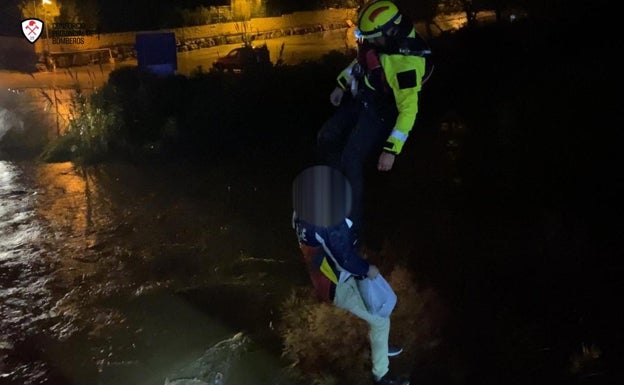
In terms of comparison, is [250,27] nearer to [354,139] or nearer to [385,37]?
[354,139]

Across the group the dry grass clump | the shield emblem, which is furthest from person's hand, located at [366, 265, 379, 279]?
the shield emblem

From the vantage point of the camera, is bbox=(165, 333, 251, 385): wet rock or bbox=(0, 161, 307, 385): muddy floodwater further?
bbox=(0, 161, 307, 385): muddy floodwater

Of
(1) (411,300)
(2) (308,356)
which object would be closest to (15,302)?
(2) (308,356)

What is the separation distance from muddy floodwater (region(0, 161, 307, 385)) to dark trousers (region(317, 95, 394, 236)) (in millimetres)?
1304

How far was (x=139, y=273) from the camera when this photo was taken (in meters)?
5.93

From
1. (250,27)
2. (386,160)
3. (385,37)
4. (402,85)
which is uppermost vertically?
(385,37)

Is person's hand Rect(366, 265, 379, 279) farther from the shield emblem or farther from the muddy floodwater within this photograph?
the shield emblem

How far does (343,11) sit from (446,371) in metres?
30.4

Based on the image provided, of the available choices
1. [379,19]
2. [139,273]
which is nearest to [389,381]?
[379,19]

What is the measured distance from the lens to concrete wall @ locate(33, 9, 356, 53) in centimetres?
2970

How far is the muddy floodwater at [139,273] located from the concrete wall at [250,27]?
72.8 feet

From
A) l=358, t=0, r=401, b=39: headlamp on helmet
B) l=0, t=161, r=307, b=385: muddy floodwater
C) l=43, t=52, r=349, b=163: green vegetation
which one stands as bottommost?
l=0, t=161, r=307, b=385: muddy floodwater

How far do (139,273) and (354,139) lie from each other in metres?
2.85

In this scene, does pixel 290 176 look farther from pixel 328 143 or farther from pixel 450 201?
pixel 328 143
